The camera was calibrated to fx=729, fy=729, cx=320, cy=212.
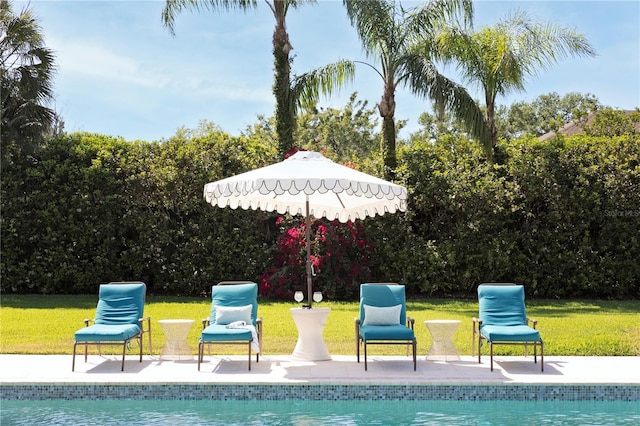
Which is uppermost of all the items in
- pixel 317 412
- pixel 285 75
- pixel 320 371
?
pixel 285 75

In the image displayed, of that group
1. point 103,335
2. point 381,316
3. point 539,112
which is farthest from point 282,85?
point 539,112

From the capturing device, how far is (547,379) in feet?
28.3

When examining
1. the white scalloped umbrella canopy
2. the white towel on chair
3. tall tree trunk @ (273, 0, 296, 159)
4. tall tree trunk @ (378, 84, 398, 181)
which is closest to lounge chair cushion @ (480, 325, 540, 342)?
the white scalloped umbrella canopy

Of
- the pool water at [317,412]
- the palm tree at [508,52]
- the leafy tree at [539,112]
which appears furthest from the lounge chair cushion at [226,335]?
the leafy tree at [539,112]

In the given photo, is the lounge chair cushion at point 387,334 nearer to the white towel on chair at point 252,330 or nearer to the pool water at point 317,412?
the pool water at point 317,412

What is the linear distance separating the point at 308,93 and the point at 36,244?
8043 millimetres

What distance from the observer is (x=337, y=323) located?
45.7 ft

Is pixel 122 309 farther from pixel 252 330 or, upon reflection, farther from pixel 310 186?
pixel 310 186

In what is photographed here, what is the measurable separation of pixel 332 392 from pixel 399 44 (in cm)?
1225

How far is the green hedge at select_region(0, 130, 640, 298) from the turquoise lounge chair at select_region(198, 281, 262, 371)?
8311 millimetres

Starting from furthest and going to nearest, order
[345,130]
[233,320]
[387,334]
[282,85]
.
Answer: [345,130] → [282,85] → [233,320] → [387,334]

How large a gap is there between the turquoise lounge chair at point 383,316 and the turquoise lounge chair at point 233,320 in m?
1.42

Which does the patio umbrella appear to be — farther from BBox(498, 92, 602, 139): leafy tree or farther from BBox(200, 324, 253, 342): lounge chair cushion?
BBox(498, 92, 602, 139): leafy tree

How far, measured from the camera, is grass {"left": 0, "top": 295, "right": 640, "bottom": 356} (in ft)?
36.7
